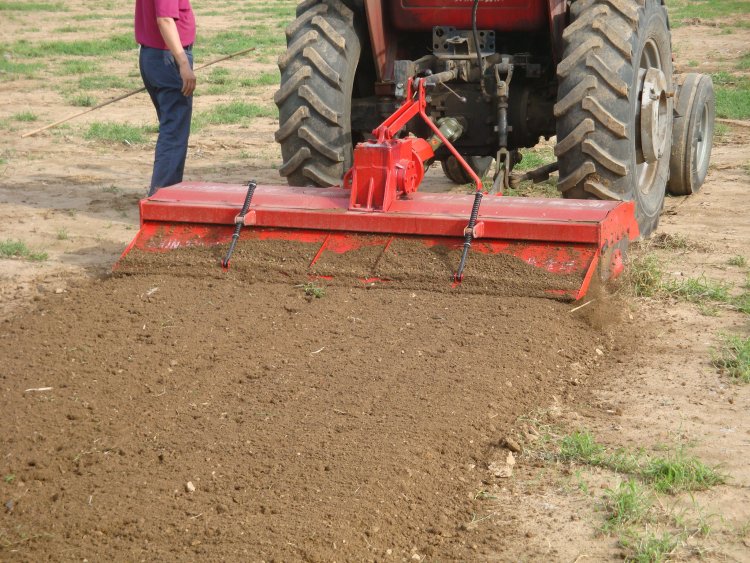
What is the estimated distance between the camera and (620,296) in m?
5.64

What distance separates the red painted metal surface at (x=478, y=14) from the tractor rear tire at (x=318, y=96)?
0.34 meters

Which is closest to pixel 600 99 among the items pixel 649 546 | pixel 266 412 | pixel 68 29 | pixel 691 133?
pixel 691 133

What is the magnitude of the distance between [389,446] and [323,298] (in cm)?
166

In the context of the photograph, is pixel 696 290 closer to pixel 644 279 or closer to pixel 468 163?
pixel 644 279

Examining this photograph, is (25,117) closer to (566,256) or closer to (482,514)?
(566,256)

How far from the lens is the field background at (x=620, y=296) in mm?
3525

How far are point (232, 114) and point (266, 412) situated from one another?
8457mm

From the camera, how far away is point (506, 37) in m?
6.77

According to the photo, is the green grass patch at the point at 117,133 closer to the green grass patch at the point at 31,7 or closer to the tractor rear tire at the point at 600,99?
the tractor rear tire at the point at 600,99

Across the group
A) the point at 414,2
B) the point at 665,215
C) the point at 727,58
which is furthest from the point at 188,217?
the point at 727,58

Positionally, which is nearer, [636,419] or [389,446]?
[389,446]

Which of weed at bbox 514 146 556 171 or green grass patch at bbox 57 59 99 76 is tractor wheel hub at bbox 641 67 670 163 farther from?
green grass patch at bbox 57 59 99 76

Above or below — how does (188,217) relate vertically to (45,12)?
above

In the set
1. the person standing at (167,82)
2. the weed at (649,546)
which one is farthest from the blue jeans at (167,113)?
the weed at (649,546)
